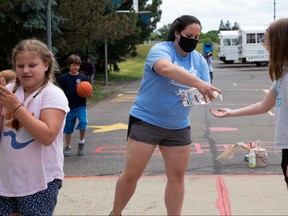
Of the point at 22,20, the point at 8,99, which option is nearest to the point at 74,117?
the point at 8,99

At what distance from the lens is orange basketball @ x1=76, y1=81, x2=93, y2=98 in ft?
23.9

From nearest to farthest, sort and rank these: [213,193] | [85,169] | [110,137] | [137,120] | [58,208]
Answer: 1. [137,120]
2. [58,208]
3. [213,193]
4. [85,169]
5. [110,137]

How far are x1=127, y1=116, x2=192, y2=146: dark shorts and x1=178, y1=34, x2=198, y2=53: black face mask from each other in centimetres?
64

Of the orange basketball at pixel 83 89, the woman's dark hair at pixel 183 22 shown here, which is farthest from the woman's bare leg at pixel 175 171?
the orange basketball at pixel 83 89

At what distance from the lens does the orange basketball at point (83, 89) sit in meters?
7.29

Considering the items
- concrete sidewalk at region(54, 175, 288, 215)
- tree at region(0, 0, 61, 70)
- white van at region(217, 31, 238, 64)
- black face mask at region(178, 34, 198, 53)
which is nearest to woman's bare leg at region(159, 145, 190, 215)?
concrete sidewalk at region(54, 175, 288, 215)

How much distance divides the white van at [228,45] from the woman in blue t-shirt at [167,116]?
128 feet

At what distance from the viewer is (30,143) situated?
2.77 m

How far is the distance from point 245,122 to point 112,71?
26.9m

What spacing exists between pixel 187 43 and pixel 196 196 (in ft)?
6.68

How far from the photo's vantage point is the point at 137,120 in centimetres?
397

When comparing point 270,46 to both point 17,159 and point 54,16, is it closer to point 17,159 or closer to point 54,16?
point 17,159

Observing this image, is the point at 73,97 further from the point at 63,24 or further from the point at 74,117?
the point at 63,24

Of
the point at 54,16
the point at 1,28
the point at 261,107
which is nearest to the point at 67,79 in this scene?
the point at 261,107
